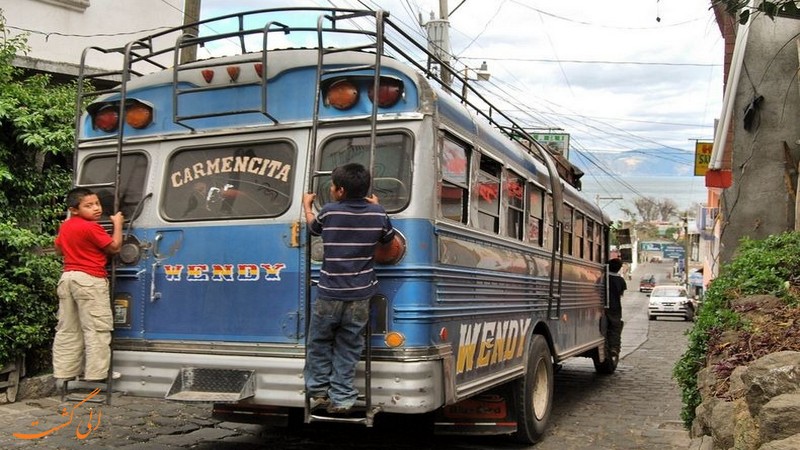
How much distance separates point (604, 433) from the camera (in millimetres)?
7441

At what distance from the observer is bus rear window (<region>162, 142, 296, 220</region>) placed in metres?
5.17

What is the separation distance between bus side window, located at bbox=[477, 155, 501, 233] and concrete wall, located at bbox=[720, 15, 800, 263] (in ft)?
15.5

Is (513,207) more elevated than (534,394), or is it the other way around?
(513,207)

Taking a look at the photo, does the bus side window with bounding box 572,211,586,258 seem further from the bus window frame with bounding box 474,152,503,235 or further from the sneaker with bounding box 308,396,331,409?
the sneaker with bounding box 308,396,331,409

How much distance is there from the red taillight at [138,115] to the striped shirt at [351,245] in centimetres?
186

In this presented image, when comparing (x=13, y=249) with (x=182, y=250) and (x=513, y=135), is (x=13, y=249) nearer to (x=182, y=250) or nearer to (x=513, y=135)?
(x=182, y=250)

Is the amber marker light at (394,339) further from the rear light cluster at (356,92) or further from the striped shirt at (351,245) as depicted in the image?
the rear light cluster at (356,92)

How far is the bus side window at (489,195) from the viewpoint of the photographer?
578 cm

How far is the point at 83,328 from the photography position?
→ 5180 mm

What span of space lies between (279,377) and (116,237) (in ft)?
5.14

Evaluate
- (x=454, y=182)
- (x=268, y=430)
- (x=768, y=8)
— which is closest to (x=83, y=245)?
(x=454, y=182)

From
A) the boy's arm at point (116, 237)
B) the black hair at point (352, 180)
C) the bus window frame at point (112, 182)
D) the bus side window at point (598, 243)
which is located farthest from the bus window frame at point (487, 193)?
the bus side window at point (598, 243)

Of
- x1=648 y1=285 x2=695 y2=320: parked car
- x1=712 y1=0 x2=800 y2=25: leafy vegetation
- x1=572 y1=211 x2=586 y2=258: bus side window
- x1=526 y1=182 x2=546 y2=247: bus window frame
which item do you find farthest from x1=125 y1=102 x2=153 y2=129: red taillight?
x1=648 y1=285 x2=695 y2=320: parked car

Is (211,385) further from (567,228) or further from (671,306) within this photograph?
(671,306)
